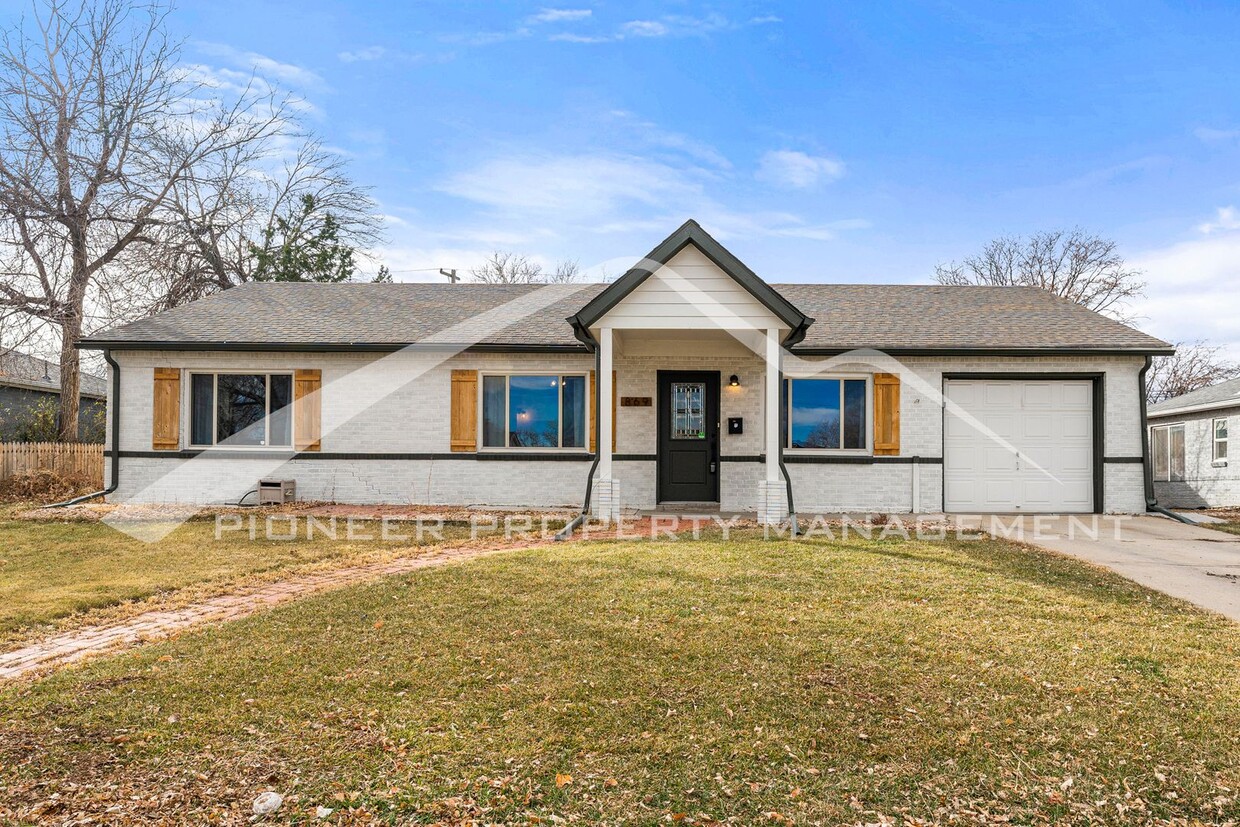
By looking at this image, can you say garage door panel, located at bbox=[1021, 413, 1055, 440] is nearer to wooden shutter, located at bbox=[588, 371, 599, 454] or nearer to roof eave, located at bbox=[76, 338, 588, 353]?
wooden shutter, located at bbox=[588, 371, 599, 454]

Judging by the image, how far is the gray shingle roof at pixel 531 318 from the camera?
1172cm

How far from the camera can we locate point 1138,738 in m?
3.42

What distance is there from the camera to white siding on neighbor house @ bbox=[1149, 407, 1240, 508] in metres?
14.7

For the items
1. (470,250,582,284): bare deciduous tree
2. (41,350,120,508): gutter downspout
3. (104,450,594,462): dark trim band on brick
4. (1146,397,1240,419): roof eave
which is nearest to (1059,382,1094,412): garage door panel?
(1146,397,1240,419): roof eave

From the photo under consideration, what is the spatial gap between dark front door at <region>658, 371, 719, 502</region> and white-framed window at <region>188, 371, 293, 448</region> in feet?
21.3

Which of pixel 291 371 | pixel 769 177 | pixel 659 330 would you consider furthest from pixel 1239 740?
pixel 769 177

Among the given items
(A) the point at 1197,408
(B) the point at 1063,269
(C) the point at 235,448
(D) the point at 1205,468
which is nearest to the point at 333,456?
(C) the point at 235,448

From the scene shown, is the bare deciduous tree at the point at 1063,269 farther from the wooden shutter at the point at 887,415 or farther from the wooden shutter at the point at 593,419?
the wooden shutter at the point at 593,419

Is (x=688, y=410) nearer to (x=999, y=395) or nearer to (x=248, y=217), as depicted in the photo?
(x=999, y=395)

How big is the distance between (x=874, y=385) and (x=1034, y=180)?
35.2ft

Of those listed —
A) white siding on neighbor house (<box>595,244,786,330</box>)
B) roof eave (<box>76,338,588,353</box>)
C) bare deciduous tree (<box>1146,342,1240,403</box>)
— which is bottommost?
roof eave (<box>76,338,588,353</box>)

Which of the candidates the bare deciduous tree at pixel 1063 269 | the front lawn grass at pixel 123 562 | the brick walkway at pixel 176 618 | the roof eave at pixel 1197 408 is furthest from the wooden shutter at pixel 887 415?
the bare deciduous tree at pixel 1063 269

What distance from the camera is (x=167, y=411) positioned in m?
12.0

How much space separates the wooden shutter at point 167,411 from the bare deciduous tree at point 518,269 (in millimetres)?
25542
